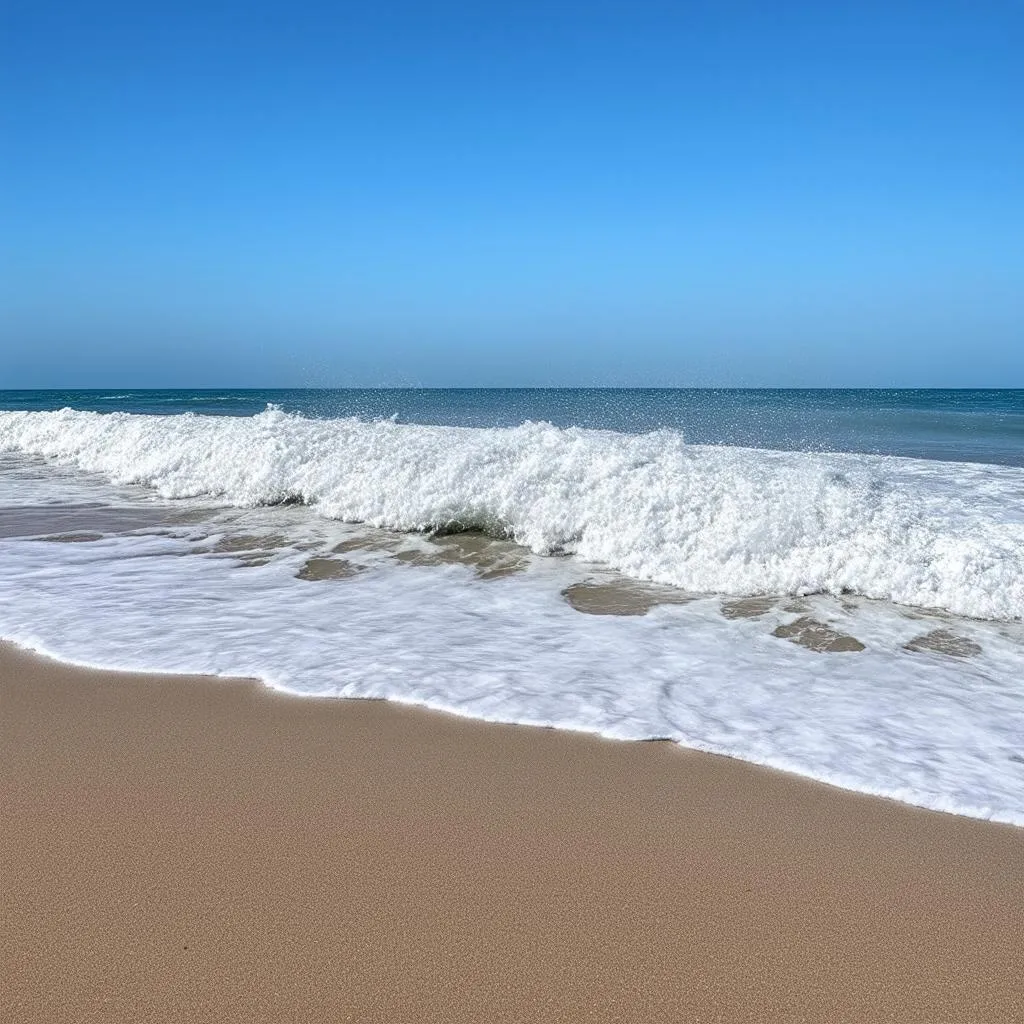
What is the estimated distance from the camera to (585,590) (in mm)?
5547

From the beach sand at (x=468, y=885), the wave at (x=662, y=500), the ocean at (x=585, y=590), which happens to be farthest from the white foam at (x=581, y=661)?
the wave at (x=662, y=500)

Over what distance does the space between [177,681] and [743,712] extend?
7.56 ft

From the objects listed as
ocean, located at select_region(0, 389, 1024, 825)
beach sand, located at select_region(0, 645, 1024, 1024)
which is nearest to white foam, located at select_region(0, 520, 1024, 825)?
ocean, located at select_region(0, 389, 1024, 825)

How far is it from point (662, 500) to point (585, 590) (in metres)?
1.51

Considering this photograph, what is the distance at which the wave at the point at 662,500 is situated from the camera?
218 inches

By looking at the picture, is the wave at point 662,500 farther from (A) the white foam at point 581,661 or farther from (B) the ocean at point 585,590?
(A) the white foam at point 581,661

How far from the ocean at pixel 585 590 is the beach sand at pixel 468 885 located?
1.12 ft

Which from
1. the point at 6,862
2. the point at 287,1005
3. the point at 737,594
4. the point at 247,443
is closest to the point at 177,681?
the point at 6,862

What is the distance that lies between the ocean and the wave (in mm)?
26

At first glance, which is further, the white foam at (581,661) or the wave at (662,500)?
the wave at (662,500)

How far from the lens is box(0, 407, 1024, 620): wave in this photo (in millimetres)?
5531

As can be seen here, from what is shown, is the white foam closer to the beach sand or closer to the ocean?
the ocean

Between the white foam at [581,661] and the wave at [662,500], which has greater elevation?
the wave at [662,500]

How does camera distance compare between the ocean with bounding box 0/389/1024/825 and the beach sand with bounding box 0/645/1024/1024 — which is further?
the ocean with bounding box 0/389/1024/825
